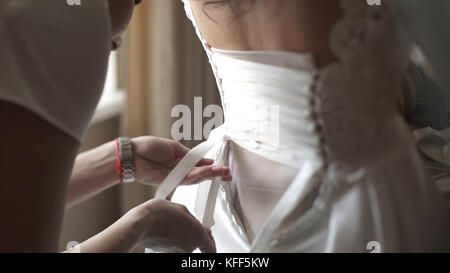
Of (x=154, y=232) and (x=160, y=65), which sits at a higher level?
(x=160, y=65)

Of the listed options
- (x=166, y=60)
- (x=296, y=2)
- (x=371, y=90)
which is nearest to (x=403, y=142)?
(x=371, y=90)

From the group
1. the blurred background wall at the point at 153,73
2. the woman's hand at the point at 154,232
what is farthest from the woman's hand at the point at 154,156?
the blurred background wall at the point at 153,73

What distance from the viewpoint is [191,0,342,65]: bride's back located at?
2.10 feet

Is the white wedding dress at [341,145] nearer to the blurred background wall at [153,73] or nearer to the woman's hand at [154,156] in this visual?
the woman's hand at [154,156]

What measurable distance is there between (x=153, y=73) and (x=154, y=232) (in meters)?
1.24

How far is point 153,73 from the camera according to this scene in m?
1.91

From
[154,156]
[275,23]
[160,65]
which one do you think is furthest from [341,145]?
[160,65]

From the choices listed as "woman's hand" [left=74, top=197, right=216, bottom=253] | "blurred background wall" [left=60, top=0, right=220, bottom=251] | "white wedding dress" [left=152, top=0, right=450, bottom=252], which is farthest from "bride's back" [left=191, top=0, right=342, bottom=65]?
"blurred background wall" [left=60, top=0, right=220, bottom=251]

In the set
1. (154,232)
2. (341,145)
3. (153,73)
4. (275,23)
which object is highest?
(153,73)

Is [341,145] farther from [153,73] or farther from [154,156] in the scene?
[153,73]

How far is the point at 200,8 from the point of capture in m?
0.72

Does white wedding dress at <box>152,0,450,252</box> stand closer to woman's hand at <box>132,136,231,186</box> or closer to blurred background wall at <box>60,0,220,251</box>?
woman's hand at <box>132,136,231,186</box>

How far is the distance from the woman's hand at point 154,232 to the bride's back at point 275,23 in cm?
23
